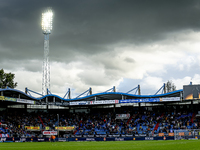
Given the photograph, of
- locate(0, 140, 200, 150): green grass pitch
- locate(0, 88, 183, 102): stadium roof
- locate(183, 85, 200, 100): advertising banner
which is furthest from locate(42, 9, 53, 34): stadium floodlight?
locate(0, 140, 200, 150): green grass pitch

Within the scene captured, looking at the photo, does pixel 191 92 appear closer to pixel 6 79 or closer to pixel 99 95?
pixel 99 95

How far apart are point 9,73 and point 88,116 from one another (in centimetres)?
3786

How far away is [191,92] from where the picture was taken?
58688mm

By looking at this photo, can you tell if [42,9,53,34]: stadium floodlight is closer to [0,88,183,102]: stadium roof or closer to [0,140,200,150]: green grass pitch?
[0,88,183,102]: stadium roof

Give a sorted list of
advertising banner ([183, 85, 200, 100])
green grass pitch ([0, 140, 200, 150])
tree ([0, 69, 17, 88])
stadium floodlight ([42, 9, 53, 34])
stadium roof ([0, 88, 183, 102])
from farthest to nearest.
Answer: tree ([0, 69, 17, 88]) < stadium floodlight ([42, 9, 53, 34]) < stadium roof ([0, 88, 183, 102]) < advertising banner ([183, 85, 200, 100]) < green grass pitch ([0, 140, 200, 150])

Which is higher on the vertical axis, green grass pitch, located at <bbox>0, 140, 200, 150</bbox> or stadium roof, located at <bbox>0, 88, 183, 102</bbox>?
stadium roof, located at <bbox>0, 88, 183, 102</bbox>

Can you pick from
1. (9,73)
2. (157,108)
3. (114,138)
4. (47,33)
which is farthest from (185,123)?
(9,73)

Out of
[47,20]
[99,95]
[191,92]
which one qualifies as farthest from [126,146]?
[47,20]

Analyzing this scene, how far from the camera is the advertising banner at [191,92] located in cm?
5831

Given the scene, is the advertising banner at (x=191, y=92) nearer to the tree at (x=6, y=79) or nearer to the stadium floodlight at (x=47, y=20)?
the stadium floodlight at (x=47, y=20)

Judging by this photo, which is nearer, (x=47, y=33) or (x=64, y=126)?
(x=64, y=126)

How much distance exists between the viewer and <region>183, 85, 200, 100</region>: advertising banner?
191 feet

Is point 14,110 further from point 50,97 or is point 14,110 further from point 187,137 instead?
point 187,137

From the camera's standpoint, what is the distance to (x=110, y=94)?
229 ft
